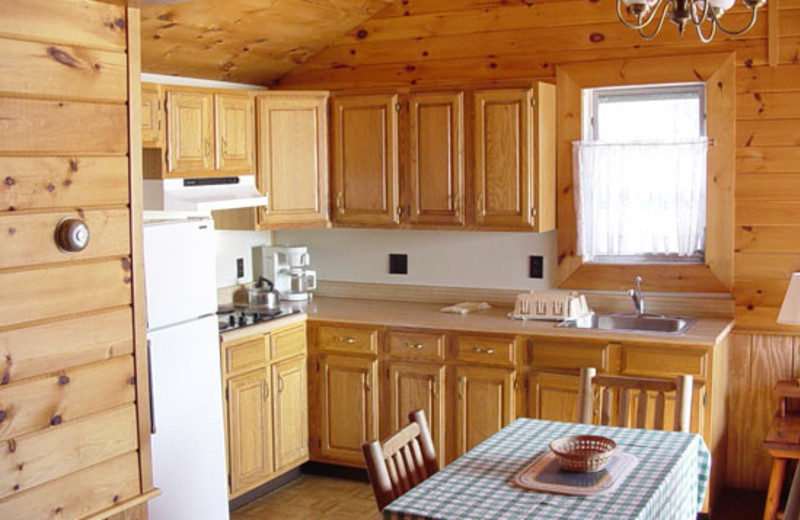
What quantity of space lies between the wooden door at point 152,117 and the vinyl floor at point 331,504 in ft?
5.87

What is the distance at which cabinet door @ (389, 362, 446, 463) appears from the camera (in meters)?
4.83

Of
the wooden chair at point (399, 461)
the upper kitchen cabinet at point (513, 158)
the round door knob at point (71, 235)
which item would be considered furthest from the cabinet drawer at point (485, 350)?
the round door knob at point (71, 235)

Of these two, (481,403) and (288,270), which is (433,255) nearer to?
(288,270)

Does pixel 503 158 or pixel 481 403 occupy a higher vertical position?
pixel 503 158

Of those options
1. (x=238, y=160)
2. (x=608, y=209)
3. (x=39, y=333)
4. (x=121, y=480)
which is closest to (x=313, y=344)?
(x=238, y=160)

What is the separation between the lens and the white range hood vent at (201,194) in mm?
4520

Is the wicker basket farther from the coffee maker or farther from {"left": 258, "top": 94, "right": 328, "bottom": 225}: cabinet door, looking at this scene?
the coffee maker

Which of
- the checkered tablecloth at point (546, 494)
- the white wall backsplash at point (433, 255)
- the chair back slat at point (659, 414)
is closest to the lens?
the checkered tablecloth at point (546, 494)

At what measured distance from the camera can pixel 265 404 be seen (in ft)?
15.7

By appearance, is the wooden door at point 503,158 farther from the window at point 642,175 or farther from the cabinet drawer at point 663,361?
the cabinet drawer at point 663,361

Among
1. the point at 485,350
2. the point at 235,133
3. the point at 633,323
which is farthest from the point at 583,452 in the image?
the point at 235,133

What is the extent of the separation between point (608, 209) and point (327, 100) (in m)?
1.60

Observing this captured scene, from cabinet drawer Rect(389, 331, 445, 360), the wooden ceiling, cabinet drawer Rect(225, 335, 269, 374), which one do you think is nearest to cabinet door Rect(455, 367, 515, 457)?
cabinet drawer Rect(389, 331, 445, 360)

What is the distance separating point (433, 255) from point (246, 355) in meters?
1.34
